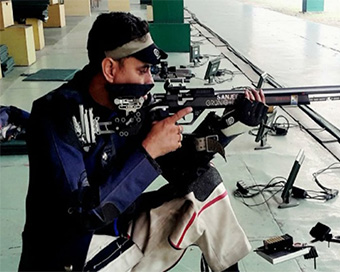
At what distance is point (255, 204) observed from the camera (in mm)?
3178

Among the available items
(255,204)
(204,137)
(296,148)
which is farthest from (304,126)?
(204,137)

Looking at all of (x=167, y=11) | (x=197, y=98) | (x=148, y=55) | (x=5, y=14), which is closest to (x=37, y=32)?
(x=5, y=14)

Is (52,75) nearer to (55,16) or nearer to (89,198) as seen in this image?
(89,198)

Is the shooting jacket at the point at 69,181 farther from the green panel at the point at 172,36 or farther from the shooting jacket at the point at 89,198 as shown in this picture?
the green panel at the point at 172,36

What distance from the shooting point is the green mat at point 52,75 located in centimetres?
670

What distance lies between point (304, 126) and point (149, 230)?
330cm

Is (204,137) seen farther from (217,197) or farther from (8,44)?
(8,44)

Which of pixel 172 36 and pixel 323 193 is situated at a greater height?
pixel 172 36

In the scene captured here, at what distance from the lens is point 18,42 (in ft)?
25.3

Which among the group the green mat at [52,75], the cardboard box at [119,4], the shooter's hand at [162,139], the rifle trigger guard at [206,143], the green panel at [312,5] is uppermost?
the shooter's hand at [162,139]

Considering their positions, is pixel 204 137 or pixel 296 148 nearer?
pixel 204 137

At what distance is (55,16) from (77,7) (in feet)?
10.9

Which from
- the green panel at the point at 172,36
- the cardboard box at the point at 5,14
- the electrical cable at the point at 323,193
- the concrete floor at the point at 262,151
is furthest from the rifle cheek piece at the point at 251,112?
the green panel at the point at 172,36

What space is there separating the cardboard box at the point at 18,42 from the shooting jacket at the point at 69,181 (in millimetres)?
6476
